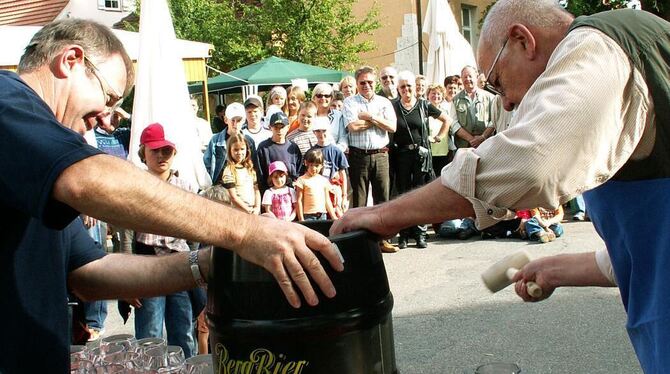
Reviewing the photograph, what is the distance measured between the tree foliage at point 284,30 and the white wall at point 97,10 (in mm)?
6102

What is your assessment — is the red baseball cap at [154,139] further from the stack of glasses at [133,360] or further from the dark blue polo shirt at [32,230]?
the dark blue polo shirt at [32,230]

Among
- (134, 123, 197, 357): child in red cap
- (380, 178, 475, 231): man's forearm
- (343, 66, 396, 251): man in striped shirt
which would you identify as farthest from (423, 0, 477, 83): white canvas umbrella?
(380, 178, 475, 231): man's forearm

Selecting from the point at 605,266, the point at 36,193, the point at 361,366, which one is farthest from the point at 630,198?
the point at 36,193

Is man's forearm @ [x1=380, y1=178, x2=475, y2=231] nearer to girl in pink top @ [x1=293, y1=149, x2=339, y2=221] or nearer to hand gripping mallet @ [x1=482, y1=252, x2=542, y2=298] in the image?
hand gripping mallet @ [x1=482, y1=252, x2=542, y2=298]

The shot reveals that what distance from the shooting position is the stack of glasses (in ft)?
7.58

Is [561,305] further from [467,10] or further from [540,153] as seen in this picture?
[467,10]

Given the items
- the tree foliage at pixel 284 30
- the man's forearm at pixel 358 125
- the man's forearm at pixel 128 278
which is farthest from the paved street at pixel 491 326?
the tree foliage at pixel 284 30

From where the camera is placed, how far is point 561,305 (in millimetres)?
6047

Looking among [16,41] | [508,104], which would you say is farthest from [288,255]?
[16,41]

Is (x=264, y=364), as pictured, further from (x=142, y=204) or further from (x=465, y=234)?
(x=465, y=234)

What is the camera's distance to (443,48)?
508 inches

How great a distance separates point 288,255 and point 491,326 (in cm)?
433

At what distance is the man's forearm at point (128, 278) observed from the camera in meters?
2.26

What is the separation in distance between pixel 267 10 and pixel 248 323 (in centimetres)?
2245
